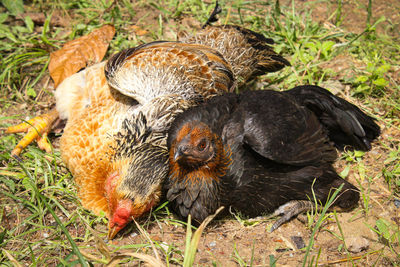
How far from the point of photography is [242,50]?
14.3ft

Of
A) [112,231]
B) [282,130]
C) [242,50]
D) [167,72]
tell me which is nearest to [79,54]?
[167,72]

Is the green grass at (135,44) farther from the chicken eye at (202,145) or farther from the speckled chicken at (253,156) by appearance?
the chicken eye at (202,145)

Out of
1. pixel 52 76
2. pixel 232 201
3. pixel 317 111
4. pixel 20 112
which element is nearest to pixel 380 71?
pixel 317 111

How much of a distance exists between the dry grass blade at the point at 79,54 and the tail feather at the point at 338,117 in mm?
2500

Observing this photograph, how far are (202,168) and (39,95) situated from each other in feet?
8.51

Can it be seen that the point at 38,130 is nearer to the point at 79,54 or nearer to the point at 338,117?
the point at 79,54

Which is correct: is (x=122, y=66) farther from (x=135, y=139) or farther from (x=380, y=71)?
(x=380, y=71)

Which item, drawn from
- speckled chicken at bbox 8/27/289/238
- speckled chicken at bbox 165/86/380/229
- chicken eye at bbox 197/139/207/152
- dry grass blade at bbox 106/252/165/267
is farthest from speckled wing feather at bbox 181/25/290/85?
dry grass blade at bbox 106/252/165/267

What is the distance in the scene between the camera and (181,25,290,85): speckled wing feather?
4340 mm

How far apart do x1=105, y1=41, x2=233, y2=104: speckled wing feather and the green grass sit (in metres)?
1.06

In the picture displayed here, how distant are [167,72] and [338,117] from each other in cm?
177

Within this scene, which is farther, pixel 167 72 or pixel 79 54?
pixel 79 54

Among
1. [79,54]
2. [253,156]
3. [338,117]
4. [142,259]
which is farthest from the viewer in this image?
[79,54]

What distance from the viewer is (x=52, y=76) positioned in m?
4.37
